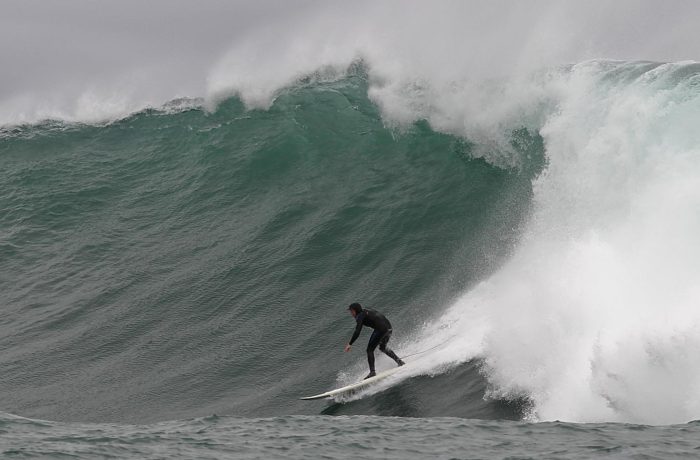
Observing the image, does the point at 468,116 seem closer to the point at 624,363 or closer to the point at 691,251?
the point at 691,251

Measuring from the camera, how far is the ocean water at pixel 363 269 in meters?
10.5

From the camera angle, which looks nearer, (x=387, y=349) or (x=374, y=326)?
(x=387, y=349)

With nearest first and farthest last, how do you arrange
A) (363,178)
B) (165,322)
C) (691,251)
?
(691,251) → (165,322) → (363,178)

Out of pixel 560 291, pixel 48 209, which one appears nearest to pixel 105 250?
pixel 48 209

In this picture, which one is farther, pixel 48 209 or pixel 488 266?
pixel 48 209

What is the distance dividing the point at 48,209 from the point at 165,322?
7853 mm

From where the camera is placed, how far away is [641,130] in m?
16.2

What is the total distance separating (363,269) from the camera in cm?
1833

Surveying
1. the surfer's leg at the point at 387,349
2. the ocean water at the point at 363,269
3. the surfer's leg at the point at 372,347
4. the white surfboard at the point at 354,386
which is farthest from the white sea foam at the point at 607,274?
the surfer's leg at the point at 372,347

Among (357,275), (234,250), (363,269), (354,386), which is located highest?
(234,250)

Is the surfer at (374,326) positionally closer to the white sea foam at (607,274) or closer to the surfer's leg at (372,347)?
the surfer's leg at (372,347)

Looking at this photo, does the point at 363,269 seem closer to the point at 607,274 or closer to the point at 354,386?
the point at 354,386

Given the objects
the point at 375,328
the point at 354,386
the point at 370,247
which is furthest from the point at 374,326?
the point at 370,247

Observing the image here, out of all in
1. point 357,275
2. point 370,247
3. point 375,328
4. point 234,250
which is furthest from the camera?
point 234,250
